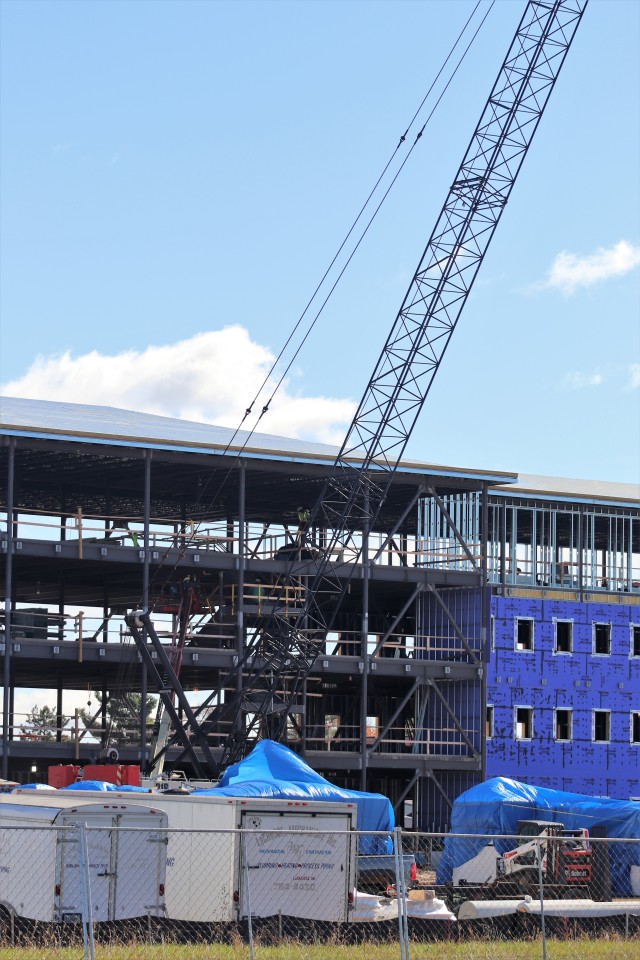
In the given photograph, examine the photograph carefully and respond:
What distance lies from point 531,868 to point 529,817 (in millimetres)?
7074

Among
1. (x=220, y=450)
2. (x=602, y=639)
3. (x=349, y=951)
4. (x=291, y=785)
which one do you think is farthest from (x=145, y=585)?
(x=349, y=951)

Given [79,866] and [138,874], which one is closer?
[79,866]

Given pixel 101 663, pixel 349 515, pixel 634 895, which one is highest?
pixel 349 515

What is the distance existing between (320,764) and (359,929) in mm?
32203

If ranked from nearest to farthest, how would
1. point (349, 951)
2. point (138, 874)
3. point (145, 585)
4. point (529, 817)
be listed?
point (349, 951)
point (138, 874)
point (529, 817)
point (145, 585)

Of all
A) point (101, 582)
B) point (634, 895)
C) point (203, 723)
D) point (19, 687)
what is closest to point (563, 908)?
point (634, 895)

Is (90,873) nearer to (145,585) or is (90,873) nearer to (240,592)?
(145,585)

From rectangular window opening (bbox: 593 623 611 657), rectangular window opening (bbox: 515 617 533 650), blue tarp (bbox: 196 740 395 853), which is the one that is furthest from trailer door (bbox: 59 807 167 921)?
rectangular window opening (bbox: 593 623 611 657)

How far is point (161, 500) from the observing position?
65812mm

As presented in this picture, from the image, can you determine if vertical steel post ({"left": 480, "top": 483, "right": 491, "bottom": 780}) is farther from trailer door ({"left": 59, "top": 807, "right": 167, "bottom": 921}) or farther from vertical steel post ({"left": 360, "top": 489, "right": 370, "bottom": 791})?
trailer door ({"left": 59, "top": 807, "right": 167, "bottom": 921})

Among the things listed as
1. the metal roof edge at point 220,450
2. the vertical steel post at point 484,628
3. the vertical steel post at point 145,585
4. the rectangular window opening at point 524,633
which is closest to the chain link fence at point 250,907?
the vertical steel post at point 145,585

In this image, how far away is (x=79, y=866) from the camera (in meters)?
22.0

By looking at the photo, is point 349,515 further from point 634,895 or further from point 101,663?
point 634,895

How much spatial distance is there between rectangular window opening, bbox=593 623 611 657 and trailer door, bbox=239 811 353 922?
126 ft
